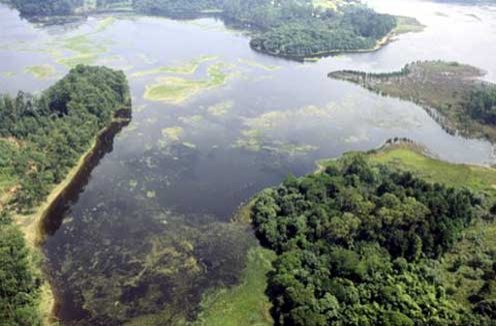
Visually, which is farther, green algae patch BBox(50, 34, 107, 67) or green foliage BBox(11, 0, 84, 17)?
green foliage BBox(11, 0, 84, 17)

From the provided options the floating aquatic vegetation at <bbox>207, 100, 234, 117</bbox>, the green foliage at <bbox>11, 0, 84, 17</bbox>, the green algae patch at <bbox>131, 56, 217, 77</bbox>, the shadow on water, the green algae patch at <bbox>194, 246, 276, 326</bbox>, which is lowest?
the green algae patch at <bbox>194, 246, 276, 326</bbox>

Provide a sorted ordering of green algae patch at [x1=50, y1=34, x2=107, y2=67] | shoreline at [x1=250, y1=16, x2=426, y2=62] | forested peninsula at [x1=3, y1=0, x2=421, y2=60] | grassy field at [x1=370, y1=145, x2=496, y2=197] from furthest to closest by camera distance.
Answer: forested peninsula at [x1=3, y1=0, x2=421, y2=60] < shoreline at [x1=250, y1=16, x2=426, y2=62] < green algae patch at [x1=50, y1=34, x2=107, y2=67] < grassy field at [x1=370, y1=145, x2=496, y2=197]

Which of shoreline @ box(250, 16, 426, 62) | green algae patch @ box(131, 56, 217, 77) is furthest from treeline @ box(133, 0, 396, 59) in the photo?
green algae patch @ box(131, 56, 217, 77)

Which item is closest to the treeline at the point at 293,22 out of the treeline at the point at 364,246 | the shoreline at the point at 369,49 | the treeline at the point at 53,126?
the shoreline at the point at 369,49

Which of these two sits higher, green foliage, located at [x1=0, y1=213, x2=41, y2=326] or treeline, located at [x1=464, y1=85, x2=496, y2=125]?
treeline, located at [x1=464, y1=85, x2=496, y2=125]

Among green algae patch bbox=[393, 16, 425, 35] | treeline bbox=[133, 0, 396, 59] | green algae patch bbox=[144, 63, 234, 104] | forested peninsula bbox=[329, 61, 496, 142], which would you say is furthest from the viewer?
green algae patch bbox=[393, 16, 425, 35]

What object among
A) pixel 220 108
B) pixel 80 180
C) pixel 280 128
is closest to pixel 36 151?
pixel 80 180

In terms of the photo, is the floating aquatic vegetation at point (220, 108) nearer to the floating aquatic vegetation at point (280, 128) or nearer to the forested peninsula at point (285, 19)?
the floating aquatic vegetation at point (280, 128)

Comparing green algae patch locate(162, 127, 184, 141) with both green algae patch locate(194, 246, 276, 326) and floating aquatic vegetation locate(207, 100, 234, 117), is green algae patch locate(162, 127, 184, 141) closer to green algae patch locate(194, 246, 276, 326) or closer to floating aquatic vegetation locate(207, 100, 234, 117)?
floating aquatic vegetation locate(207, 100, 234, 117)

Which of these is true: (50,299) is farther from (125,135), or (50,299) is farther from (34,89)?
(34,89)
